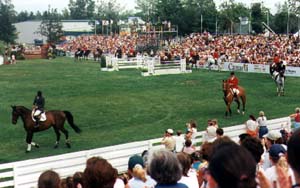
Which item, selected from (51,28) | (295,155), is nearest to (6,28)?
(51,28)

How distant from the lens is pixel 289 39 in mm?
48344

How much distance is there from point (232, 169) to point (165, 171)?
4.80ft

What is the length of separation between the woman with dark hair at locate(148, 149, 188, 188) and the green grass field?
38.4 feet

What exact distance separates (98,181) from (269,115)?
1864 centimetres

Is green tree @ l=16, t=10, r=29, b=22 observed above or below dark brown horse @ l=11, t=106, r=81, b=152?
above

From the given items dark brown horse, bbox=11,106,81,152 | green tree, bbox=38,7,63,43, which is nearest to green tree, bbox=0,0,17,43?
green tree, bbox=38,7,63,43

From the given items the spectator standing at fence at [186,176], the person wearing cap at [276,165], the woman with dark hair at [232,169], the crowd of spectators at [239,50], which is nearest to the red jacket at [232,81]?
the crowd of spectators at [239,50]

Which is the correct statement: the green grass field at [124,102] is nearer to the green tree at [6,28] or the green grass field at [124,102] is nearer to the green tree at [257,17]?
the green tree at [257,17]

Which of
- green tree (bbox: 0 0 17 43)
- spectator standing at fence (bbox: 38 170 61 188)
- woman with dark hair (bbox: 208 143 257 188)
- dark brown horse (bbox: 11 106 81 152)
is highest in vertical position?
green tree (bbox: 0 0 17 43)

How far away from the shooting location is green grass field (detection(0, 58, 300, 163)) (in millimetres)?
18547

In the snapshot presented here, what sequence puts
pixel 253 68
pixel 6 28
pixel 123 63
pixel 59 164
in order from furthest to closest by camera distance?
pixel 6 28, pixel 123 63, pixel 253 68, pixel 59 164

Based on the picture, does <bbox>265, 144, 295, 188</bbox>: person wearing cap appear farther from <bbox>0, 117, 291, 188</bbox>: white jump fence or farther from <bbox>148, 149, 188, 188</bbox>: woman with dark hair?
<bbox>0, 117, 291, 188</bbox>: white jump fence

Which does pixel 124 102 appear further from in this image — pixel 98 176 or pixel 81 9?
pixel 81 9

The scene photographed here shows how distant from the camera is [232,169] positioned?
314 cm
